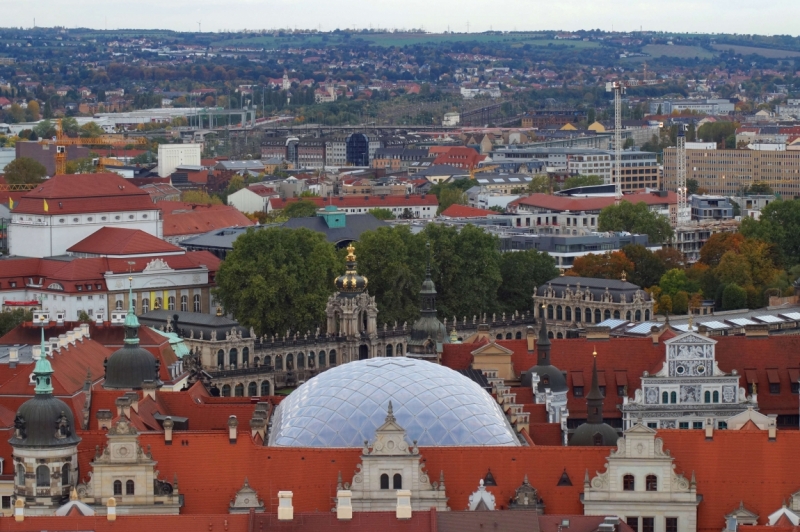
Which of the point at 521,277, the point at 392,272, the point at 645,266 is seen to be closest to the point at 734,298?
the point at 521,277

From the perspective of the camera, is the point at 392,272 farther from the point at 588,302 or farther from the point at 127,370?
the point at 127,370

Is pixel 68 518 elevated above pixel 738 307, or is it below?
→ above

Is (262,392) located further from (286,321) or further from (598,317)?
(598,317)

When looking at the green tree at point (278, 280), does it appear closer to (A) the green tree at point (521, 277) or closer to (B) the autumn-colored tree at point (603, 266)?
(A) the green tree at point (521, 277)

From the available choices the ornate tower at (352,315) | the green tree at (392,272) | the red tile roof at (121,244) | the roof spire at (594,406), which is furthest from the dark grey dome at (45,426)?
the red tile roof at (121,244)

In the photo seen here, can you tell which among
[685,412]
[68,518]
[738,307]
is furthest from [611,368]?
[738,307]

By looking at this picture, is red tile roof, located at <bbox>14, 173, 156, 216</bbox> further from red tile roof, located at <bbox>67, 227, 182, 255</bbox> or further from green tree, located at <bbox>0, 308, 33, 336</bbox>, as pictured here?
green tree, located at <bbox>0, 308, 33, 336</bbox>
